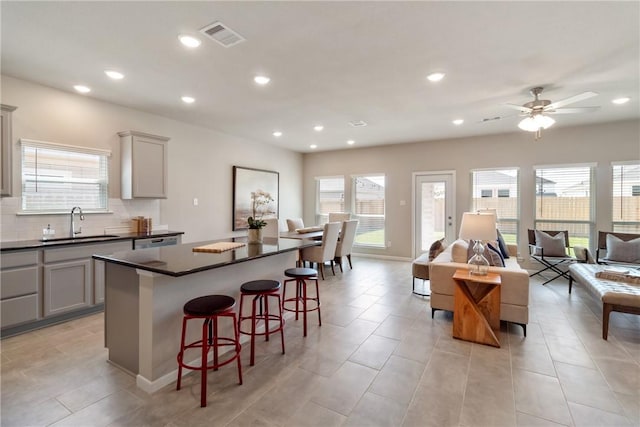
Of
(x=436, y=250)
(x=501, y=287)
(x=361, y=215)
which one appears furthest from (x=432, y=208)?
(x=501, y=287)

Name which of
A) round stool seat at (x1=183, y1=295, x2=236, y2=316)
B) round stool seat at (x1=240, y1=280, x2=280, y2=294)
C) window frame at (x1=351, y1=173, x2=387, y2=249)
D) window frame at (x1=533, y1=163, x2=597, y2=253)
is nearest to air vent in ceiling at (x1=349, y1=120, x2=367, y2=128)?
window frame at (x1=351, y1=173, x2=387, y2=249)

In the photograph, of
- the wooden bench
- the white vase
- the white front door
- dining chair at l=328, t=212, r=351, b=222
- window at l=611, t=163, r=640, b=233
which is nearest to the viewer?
the wooden bench

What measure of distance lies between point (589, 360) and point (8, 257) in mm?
5346

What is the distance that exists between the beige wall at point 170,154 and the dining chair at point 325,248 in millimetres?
1894

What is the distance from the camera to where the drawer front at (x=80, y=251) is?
3154mm

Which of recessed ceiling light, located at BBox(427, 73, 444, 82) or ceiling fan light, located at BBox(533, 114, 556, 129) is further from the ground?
recessed ceiling light, located at BBox(427, 73, 444, 82)

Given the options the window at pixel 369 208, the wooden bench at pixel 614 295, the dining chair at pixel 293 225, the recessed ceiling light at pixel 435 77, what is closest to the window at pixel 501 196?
the window at pixel 369 208

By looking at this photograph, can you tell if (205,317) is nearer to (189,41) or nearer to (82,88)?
(189,41)

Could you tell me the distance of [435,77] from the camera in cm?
331

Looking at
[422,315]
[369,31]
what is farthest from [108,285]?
[422,315]

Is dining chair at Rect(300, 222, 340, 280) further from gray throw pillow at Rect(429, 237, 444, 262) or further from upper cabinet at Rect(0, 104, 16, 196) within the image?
upper cabinet at Rect(0, 104, 16, 196)

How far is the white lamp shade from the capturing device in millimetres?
3555

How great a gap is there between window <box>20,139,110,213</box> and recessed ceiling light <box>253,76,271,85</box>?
7.85ft

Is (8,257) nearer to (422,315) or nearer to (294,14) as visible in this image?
(294,14)
